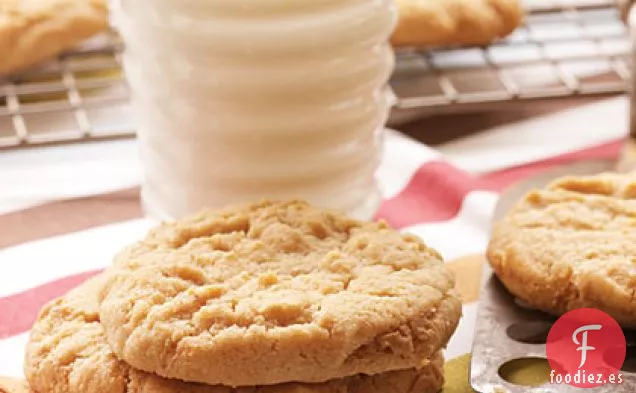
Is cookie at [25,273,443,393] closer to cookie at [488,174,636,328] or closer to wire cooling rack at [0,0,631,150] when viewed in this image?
cookie at [488,174,636,328]

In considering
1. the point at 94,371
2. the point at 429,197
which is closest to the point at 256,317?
the point at 94,371

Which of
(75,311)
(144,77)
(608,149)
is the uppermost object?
(144,77)

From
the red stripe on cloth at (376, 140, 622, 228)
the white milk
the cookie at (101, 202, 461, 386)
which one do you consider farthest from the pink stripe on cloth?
the cookie at (101, 202, 461, 386)

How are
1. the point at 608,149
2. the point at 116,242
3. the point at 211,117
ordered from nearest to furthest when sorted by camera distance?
the point at 211,117, the point at 116,242, the point at 608,149

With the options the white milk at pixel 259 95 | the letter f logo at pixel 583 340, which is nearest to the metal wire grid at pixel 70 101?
the white milk at pixel 259 95

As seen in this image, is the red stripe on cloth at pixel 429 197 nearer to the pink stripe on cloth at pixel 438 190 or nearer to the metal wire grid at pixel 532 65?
the pink stripe on cloth at pixel 438 190

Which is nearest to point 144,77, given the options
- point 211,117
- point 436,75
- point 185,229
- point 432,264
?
point 211,117

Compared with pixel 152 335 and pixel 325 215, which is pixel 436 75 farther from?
pixel 152 335
